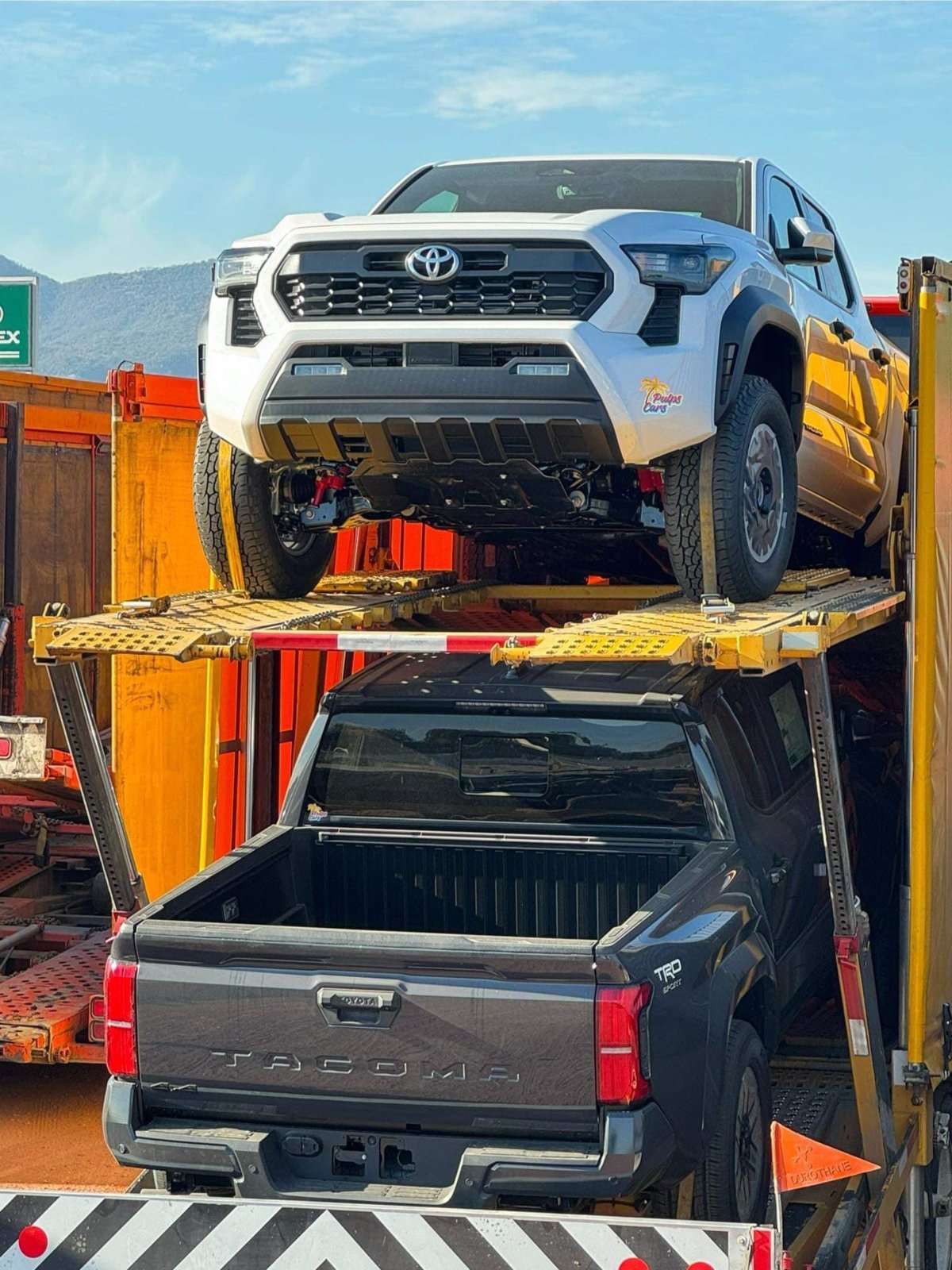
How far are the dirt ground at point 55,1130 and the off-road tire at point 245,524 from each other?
7.13ft

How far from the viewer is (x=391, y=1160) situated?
15.9 ft

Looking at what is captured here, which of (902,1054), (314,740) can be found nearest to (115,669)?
(314,740)

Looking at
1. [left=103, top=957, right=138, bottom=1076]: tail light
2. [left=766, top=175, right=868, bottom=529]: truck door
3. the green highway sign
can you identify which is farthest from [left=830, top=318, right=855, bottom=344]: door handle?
the green highway sign

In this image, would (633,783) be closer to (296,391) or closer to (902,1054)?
(902,1054)

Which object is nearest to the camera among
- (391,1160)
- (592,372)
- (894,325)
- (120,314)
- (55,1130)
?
(391,1160)

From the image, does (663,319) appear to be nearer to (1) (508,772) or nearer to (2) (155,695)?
(1) (508,772)

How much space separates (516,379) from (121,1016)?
7.08 feet

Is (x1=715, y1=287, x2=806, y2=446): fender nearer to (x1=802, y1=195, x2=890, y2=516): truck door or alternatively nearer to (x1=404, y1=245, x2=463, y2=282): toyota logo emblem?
(x1=404, y1=245, x2=463, y2=282): toyota logo emblem

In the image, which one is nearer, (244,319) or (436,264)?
(436,264)

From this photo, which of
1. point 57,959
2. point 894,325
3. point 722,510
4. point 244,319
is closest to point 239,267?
point 244,319

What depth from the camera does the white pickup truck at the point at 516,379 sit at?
574 cm

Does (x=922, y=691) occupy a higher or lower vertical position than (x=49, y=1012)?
higher

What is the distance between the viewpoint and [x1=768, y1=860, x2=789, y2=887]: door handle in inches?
232

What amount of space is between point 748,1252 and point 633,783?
1.91 meters
